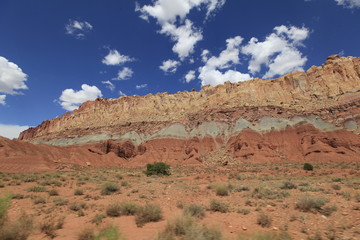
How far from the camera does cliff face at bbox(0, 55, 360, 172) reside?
4600cm

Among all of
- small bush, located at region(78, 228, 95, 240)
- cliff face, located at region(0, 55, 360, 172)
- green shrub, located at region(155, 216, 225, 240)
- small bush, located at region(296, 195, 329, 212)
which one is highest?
cliff face, located at region(0, 55, 360, 172)

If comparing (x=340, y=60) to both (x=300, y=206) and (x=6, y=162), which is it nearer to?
(x=300, y=206)

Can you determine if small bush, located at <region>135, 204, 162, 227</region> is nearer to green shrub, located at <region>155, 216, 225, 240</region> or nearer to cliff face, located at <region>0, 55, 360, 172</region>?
green shrub, located at <region>155, 216, 225, 240</region>

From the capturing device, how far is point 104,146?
61031mm

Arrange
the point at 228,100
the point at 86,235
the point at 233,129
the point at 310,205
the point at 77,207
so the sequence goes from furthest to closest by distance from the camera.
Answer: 1. the point at 228,100
2. the point at 233,129
3. the point at 77,207
4. the point at 310,205
5. the point at 86,235

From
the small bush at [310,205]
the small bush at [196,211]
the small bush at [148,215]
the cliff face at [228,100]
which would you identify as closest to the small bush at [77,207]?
the small bush at [148,215]

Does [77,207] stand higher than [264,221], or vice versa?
[77,207]

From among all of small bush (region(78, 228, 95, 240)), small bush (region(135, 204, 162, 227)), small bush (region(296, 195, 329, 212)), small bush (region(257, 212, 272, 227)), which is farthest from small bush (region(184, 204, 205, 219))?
small bush (region(296, 195, 329, 212))

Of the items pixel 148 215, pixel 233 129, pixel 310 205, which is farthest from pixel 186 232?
pixel 233 129

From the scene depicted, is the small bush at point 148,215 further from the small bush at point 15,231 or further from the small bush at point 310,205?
the small bush at point 310,205

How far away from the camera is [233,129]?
57719 mm

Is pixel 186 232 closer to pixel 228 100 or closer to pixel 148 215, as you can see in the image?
pixel 148 215

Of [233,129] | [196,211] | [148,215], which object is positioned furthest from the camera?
[233,129]

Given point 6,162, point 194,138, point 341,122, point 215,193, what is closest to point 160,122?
point 194,138
